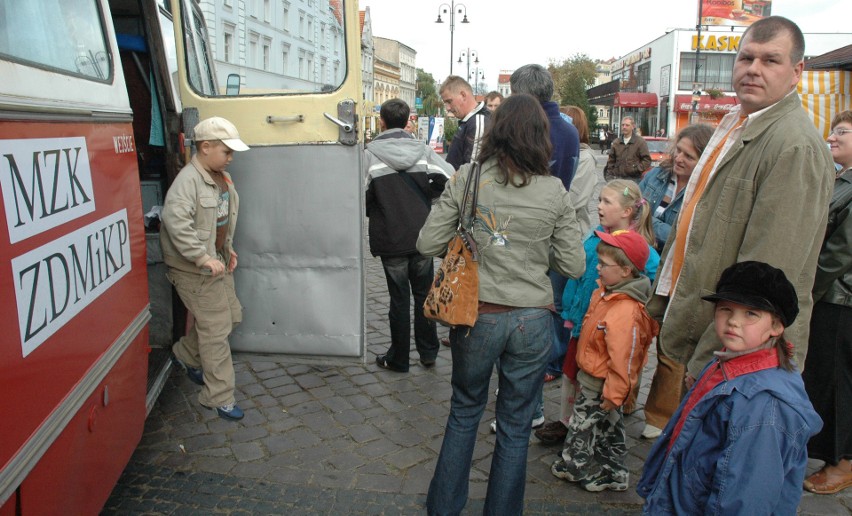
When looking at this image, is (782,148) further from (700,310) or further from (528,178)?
(528,178)

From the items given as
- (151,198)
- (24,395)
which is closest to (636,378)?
(24,395)

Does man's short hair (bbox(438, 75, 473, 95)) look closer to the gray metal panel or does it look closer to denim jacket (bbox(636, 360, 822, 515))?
the gray metal panel

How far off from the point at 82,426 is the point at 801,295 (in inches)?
Result: 100

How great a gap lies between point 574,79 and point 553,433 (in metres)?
58.2

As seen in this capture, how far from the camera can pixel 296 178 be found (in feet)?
12.4

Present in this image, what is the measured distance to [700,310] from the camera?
2.50 meters

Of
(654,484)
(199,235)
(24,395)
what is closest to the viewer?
(24,395)

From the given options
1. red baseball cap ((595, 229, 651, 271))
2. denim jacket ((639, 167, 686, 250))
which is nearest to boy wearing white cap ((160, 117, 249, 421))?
red baseball cap ((595, 229, 651, 271))

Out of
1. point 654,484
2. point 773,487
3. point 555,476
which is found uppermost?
point 773,487

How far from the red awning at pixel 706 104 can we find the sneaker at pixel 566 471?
4269 centimetres

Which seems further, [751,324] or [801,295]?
[801,295]

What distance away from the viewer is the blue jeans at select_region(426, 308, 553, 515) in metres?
2.85

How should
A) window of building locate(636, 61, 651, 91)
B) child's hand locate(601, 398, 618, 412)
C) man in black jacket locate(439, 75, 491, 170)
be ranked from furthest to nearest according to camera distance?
window of building locate(636, 61, 651, 91) < man in black jacket locate(439, 75, 491, 170) < child's hand locate(601, 398, 618, 412)

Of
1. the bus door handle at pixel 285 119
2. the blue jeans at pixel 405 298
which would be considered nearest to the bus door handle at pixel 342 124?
the bus door handle at pixel 285 119
